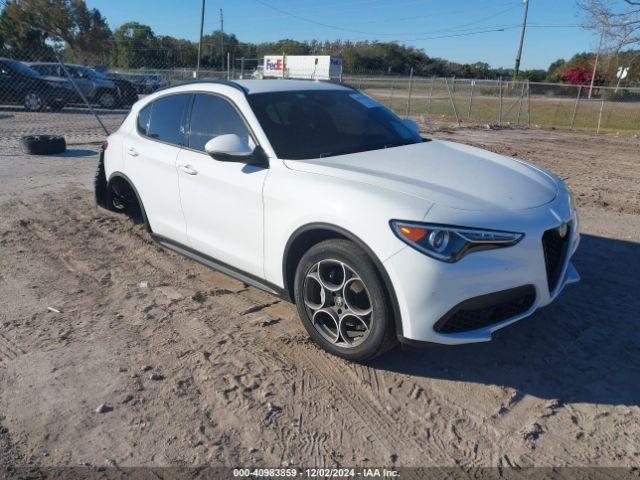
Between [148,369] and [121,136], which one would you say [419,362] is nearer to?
[148,369]

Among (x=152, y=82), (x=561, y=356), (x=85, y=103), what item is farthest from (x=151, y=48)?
(x=561, y=356)

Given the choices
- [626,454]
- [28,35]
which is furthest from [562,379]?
[28,35]

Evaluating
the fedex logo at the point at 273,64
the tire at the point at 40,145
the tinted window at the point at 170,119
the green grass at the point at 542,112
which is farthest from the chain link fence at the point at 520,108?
the tinted window at the point at 170,119

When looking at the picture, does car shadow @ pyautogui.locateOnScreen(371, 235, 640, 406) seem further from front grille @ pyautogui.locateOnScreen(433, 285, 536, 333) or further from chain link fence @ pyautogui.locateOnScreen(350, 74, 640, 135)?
chain link fence @ pyautogui.locateOnScreen(350, 74, 640, 135)

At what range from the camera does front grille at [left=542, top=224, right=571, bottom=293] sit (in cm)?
321

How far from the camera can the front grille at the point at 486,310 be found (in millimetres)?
2936

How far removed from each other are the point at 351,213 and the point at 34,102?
60.3ft

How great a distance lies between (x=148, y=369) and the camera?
335cm

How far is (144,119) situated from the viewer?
17.0 feet

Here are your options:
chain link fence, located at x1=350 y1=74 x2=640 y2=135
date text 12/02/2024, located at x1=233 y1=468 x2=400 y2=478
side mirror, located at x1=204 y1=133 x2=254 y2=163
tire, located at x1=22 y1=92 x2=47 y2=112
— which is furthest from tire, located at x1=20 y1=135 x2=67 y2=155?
chain link fence, located at x1=350 y1=74 x2=640 y2=135

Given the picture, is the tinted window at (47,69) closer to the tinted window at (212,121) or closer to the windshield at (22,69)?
the windshield at (22,69)

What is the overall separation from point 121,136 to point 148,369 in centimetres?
294

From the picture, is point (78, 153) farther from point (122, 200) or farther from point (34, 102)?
point (34, 102)

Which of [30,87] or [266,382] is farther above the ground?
[30,87]
